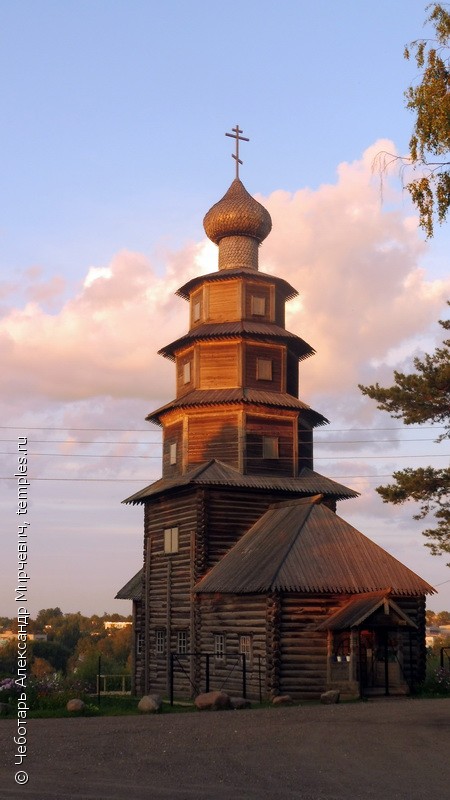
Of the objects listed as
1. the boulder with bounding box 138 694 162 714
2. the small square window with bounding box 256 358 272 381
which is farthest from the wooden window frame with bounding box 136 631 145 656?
the boulder with bounding box 138 694 162 714

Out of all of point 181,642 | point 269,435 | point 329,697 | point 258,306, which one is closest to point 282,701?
point 329,697

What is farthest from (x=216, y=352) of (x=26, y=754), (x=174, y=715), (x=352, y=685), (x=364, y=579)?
(x=26, y=754)

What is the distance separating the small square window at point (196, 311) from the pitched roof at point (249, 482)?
6914 millimetres

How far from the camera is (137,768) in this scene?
15.7 metres

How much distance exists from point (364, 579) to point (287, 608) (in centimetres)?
278

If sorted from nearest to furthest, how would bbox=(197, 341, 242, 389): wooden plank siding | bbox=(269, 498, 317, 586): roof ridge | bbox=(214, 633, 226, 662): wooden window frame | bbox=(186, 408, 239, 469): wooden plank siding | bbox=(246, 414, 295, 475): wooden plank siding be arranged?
bbox=(269, 498, 317, 586): roof ridge < bbox=(214, 633, 226, 662): wooden window frame < bbox=(246, 414, 295, 475): wooden plank siding < bbox=(186, 408, 239, 469): wooden plank siding < bbox=(197, 341, 242, 389): wooden plank siding

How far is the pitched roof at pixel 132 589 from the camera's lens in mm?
42812

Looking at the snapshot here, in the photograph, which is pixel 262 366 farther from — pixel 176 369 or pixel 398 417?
pixel 398 417

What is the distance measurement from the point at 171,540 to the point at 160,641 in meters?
4.19

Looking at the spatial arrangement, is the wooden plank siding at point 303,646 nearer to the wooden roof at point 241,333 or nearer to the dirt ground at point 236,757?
the dirt ground at point 236,757

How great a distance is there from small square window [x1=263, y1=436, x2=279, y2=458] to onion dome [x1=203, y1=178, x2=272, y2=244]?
30.8 feet

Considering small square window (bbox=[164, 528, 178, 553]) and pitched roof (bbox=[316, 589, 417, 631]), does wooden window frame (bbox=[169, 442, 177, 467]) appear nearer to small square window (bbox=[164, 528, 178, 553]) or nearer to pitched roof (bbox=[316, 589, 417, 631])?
small square window (bbox=[164, 528, 178, 553])

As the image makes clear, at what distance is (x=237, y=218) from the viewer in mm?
41031

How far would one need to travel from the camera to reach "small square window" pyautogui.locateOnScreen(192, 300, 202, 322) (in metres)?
40.9
